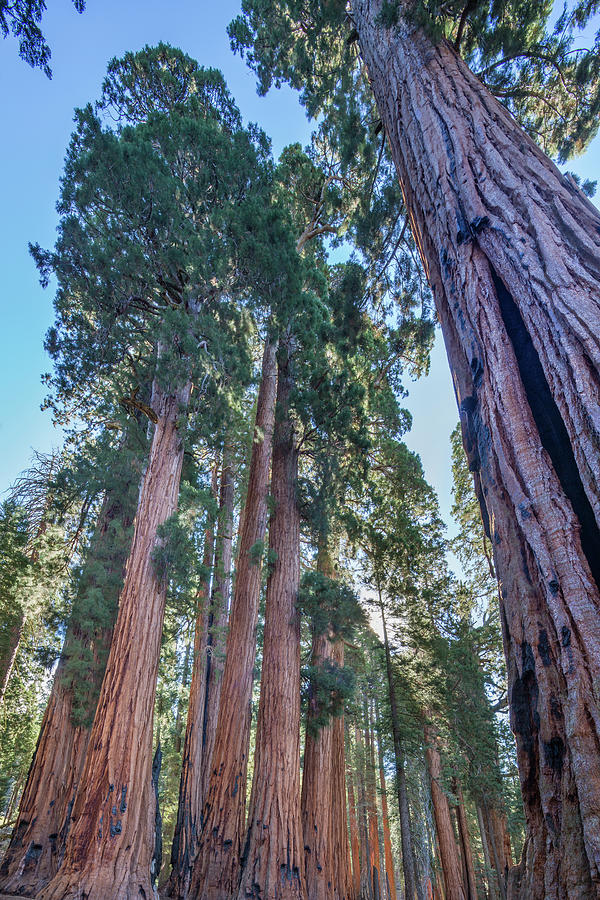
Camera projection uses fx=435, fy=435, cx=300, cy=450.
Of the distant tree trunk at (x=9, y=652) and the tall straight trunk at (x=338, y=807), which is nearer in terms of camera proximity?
the tall straight trunk at (x=338, y=807)

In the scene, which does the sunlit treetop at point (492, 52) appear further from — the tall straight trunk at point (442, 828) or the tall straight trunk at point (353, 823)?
the tall straight trunk at point (353, 823)

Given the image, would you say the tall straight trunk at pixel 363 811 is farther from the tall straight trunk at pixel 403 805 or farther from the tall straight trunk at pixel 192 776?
the tall straight trunk at pixel 192 776

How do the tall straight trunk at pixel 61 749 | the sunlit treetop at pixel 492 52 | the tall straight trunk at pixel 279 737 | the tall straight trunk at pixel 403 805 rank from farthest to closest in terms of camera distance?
1. the tall straight trunk at pixel 403 805
2. the tall straight trunk at pixel 61 749
3. the tall straight trunk at pixel 279 737
4. the sunlit treetop at pixel 492 52

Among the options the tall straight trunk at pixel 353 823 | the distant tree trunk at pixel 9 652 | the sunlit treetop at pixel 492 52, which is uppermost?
the sunlit treetop at pixel 492 52

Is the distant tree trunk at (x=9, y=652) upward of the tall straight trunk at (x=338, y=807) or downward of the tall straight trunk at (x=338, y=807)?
upward

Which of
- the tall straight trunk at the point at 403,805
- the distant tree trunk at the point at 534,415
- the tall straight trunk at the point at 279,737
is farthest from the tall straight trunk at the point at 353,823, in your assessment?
the distant tree trunk at the point at 534,415

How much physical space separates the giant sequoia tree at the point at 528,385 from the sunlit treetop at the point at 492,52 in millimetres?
1015

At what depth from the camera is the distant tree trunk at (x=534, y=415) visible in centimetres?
120

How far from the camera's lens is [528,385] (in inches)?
67.9

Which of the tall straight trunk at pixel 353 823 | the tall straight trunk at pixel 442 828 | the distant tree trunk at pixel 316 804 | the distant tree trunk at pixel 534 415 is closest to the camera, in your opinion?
the distant tree trunk at pixel 534 415

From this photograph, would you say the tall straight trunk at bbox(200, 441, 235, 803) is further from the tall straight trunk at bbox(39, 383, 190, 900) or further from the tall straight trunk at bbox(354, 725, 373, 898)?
the tall straight trunk at bbox(354, 725, 373, 898)

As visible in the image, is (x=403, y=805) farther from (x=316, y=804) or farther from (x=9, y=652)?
(x=9, y=652)

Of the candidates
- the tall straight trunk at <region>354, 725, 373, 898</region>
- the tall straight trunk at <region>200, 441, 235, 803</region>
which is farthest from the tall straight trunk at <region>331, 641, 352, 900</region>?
the tall straight trunk at <region>354, 725, 373, 898</region>

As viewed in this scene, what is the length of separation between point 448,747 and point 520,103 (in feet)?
49.0
